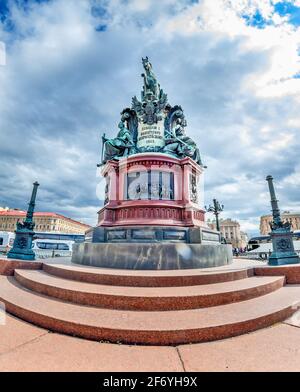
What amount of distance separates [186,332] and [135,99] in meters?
11.2

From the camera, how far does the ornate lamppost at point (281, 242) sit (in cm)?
678

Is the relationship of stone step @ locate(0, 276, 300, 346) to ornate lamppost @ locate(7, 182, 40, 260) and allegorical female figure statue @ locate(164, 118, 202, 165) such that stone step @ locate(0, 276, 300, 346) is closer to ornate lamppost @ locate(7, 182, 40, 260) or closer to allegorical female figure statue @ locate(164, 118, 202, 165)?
ornate lamppost @ locate(7, 182, 40, 260)

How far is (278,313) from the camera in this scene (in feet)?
10.9

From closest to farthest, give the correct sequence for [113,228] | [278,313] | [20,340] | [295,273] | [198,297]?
[20,340] → [278,313] → [198,297] → [295,273] → [113,228]

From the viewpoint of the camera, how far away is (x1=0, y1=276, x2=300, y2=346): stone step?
2.70 meters

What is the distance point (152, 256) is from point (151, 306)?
2.56 m

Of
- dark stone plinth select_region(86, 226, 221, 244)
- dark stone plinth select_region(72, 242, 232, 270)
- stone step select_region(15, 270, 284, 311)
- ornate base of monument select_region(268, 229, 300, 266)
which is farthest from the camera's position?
dark stone plinth select_region(86, 226, 221, 244)

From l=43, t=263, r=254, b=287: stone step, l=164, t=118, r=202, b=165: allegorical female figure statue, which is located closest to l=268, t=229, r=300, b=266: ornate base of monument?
l=43, t=263, r=254, b=287: stone step

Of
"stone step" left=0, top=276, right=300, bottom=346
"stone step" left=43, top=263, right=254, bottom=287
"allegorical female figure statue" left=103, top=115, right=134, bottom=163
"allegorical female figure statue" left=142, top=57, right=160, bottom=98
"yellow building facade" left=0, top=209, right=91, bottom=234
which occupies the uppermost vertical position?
"yellow building facade" left=0, top=209, right=91, bottom=234

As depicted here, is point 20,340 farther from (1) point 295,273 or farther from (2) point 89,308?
(1) point 295,273
